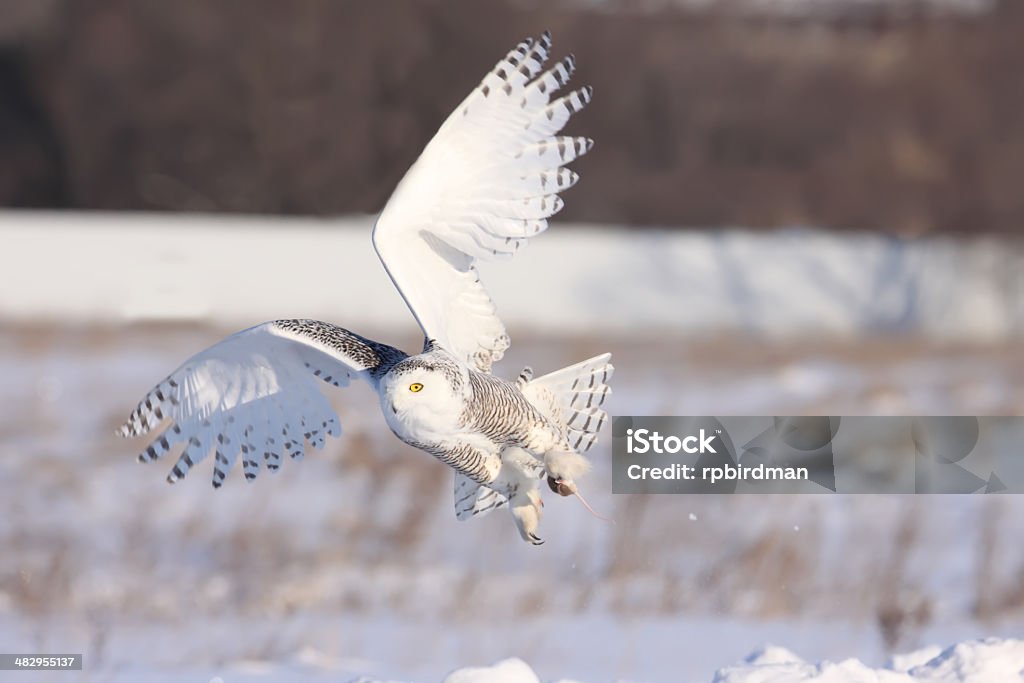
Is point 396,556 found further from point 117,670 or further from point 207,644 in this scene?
point 117,670

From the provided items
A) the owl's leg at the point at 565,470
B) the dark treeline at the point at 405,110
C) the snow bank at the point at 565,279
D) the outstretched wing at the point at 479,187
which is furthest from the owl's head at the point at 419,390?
the dark treeline at the point at 405,110

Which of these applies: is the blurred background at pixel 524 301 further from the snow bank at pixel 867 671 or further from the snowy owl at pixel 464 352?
the snow bank at pixel 867 671

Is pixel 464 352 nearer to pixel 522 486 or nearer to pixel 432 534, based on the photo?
pixel 522 486

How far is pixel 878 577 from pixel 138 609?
405cm

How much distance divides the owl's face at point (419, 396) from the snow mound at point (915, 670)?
130cm

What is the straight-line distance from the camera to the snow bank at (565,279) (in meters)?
15.2

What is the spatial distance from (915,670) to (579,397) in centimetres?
154

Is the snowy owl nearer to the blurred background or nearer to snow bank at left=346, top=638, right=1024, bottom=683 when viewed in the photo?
snow bank at left=346, top=638, right=1024, bottom=683

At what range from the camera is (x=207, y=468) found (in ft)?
34.6

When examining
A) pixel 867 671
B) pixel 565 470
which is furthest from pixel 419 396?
pixel 867 671

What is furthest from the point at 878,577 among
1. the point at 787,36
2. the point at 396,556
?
the point at 787,36

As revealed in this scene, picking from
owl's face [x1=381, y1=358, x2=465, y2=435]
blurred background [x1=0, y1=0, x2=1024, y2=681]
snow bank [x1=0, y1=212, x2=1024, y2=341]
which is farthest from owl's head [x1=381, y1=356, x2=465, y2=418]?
snow bank [x1=0, y1=212, x2=1024, y2=341]

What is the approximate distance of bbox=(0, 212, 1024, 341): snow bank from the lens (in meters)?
15.2

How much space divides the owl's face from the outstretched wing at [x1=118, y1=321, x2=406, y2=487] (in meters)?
0.58
